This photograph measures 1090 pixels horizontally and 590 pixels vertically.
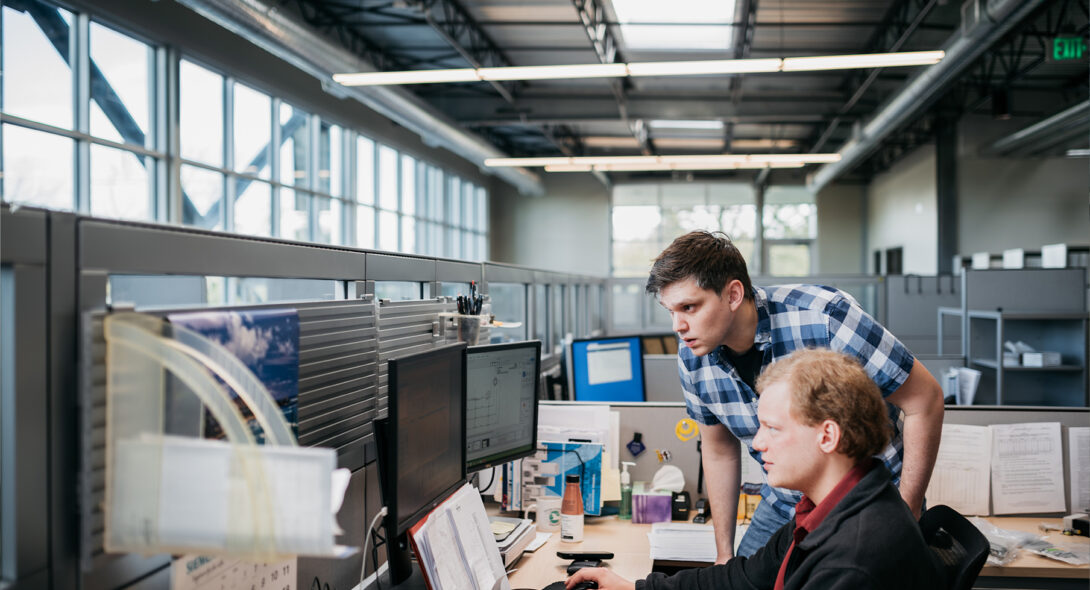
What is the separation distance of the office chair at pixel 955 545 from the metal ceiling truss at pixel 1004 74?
607 cm

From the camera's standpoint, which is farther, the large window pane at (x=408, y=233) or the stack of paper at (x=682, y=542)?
the large window pane at (x=408, y=233)

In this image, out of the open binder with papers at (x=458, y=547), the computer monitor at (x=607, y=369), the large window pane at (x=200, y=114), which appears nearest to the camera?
the open binder with papers at (x=458, y=547)

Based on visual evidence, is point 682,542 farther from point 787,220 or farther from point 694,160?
point 787,220

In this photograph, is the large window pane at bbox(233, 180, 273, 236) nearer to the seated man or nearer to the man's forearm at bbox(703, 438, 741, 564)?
the man's forearm at bbox(703, 438, 741, 564)

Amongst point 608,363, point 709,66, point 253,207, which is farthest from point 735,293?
point 253,207

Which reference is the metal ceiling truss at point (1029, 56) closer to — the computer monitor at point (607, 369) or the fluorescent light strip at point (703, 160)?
the fluorescent light strip at point (703, 160)

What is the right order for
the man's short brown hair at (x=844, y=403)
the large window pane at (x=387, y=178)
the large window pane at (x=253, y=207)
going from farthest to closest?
the large window pane at (x=387, y=178), the large window pane at (x=253, y=207), the man's short brown hair at (x=844, y=403)

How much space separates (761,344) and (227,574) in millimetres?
1291

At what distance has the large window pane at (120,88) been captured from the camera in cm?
500

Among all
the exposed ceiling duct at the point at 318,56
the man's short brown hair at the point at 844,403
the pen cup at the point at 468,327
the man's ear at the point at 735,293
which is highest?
the exposed ceiling duct at the point at 318,56

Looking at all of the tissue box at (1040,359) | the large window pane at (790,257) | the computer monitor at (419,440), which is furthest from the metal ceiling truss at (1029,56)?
the computer monitor at (419,440)

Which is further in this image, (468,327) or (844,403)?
(468,327)

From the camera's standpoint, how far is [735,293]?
181cm

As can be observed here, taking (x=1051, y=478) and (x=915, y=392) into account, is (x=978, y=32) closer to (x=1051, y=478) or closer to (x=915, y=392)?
(x=1051, y=478)
